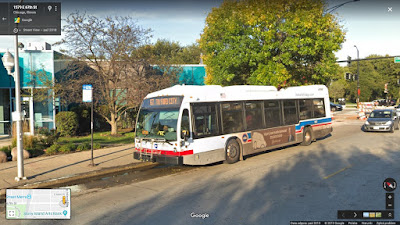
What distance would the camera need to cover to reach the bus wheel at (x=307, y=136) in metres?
16.0

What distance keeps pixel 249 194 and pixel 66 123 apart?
→ 1587 cm

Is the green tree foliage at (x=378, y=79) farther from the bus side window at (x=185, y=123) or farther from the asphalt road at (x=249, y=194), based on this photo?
the bus side window at (x=185, y=123)

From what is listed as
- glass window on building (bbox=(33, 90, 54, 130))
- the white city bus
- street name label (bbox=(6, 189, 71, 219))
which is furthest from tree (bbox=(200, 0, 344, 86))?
street name label (bbox=(6, 189, 71, 219))

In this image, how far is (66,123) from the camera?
66.4 ft

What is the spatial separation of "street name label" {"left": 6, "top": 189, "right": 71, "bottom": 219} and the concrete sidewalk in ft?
12.0

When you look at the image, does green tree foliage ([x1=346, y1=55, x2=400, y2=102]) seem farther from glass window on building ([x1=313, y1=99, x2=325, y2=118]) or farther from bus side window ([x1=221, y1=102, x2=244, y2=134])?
bus side window ([x1=221, y1=102, x2=244, y2=134])

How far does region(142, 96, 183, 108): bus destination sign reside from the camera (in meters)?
10.6

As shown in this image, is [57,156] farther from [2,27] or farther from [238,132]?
[238,132]

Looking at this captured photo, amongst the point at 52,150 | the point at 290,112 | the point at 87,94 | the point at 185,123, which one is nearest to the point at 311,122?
the point at 290,112

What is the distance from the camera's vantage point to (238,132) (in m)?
12.2

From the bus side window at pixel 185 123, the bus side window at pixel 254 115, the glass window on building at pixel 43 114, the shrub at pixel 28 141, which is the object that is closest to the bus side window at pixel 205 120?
the bus side window at pixel 185 123

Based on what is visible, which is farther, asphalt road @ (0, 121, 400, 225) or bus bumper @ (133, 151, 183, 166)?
bus bumper @ (133, 151, 183, 166)

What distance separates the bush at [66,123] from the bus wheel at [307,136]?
14.0m

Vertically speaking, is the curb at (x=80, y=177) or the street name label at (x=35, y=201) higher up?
the street name label at (x=35, y=201)
